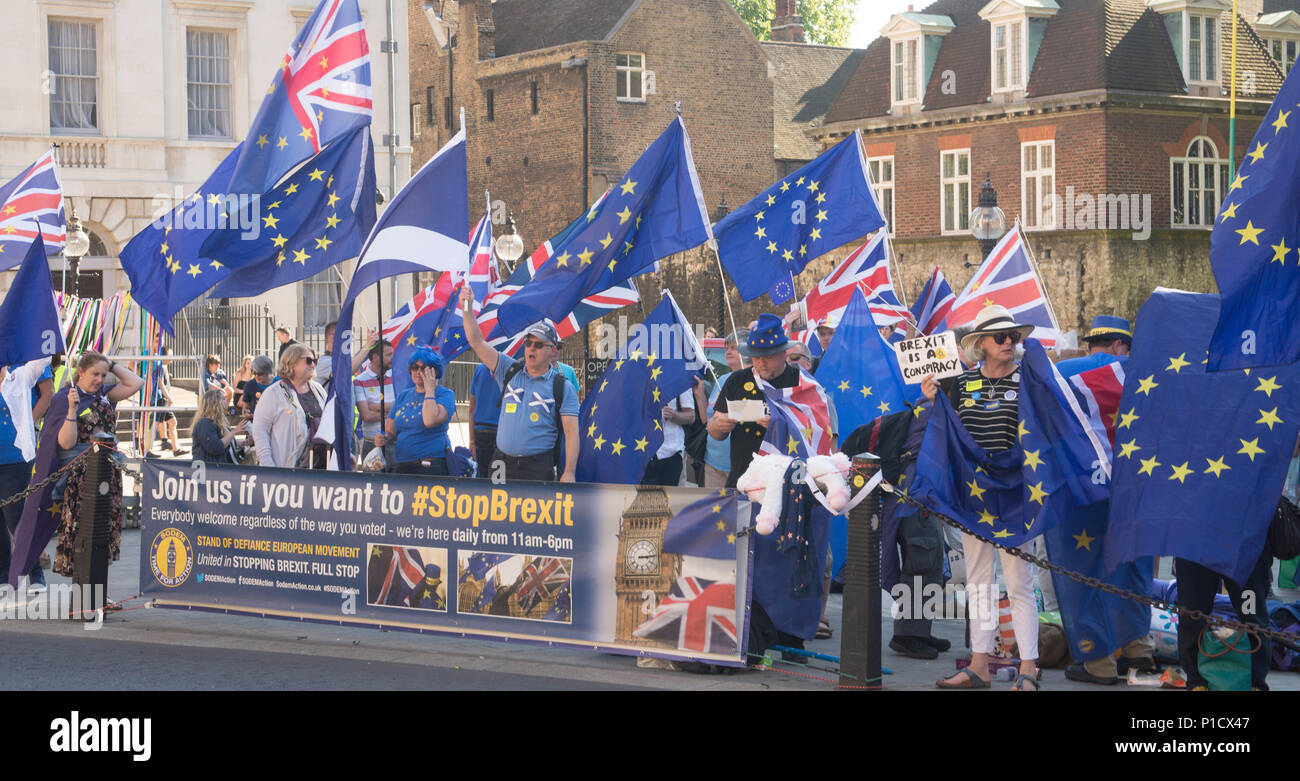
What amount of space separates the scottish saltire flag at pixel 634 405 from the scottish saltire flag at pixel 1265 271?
15.3 feet

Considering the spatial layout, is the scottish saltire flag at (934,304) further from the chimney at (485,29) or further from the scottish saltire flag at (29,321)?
the chimney at (485,29)

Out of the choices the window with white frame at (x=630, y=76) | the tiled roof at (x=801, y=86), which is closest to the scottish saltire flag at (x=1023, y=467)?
the window with white frame at (x=630, y=76)

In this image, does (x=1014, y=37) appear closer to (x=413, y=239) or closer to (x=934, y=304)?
(x=934, y=304)

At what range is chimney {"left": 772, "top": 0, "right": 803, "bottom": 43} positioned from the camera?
2363 inches

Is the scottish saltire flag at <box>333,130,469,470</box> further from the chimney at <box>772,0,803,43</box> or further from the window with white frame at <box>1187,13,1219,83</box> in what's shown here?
the chimney at <box>772,0,803,43</box>

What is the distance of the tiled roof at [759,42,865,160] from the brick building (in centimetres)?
738

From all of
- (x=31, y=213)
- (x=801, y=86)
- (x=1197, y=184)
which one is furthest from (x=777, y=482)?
(x=801, y=86)

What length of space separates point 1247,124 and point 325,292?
22638 mm

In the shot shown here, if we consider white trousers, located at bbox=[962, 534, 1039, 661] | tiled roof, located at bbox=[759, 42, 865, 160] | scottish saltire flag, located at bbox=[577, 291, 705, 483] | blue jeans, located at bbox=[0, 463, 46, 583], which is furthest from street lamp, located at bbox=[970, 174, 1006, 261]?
tiled roof, located at bbox=[759, 42, 865, 160]

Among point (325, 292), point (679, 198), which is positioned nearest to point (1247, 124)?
point (325, 292)

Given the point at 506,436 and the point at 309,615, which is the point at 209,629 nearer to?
the point at 309,615

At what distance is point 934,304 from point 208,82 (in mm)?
22142

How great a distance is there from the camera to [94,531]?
10.6m
